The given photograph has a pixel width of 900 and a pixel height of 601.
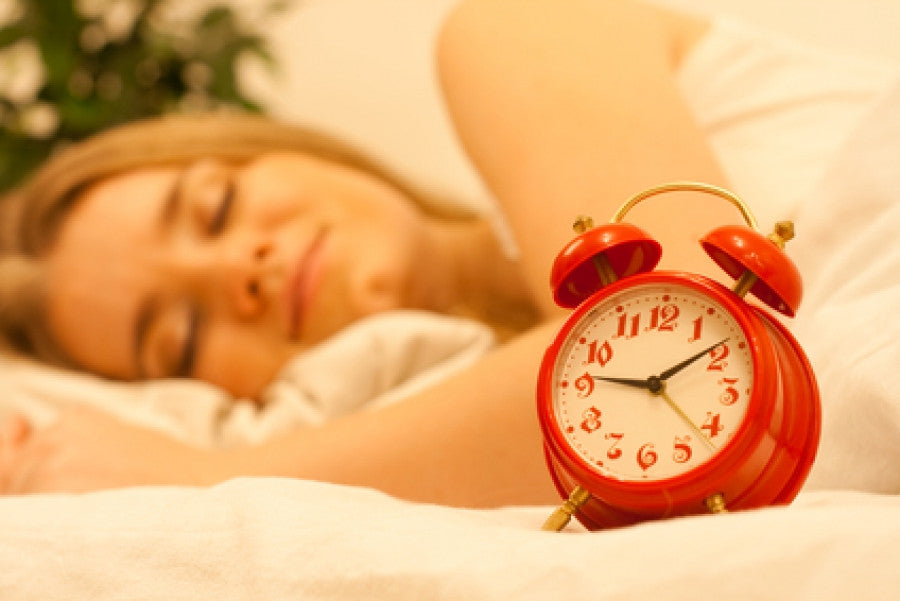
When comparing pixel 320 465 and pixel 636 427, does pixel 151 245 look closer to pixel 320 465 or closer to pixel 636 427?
pixel 320 465

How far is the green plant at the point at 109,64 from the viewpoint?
68.2 inches

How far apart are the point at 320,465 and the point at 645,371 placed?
32 centimetres

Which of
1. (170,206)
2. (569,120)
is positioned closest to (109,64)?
(170,206)

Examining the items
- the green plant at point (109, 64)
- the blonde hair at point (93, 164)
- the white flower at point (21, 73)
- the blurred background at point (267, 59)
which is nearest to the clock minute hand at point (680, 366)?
the blonde hair at point (93, 164)

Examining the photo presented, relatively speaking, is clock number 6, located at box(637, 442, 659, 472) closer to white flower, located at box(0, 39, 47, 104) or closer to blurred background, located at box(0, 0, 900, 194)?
blurred background, located at box(0, 0, 900, 194)

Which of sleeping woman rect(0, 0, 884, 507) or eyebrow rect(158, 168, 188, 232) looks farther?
eyebrow rect(158, 168, 188, 232)

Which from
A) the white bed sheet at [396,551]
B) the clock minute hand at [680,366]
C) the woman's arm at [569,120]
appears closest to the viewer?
the white bed sheet at [396,551]

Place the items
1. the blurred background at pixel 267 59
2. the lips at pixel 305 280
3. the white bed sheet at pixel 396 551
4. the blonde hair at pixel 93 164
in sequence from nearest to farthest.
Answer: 1. the white bed sheet at pixel 396 551
2. the lips at pixel 305 280
3. the blonde hair at pixel 93 164
4. the blurred background at pixel 267 59

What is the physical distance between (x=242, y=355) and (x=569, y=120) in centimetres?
70

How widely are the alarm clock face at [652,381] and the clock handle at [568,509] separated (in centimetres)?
2

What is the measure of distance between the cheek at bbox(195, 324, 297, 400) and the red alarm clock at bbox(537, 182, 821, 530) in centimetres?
85

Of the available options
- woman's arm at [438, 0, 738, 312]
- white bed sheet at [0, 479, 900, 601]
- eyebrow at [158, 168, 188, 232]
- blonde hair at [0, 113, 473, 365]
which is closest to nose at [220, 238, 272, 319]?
eyebrow at [158, 168, 188, 232]

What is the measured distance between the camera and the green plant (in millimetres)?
1731

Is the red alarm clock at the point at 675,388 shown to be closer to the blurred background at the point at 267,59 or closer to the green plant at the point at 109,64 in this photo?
the blurred background at the point at 267,59
